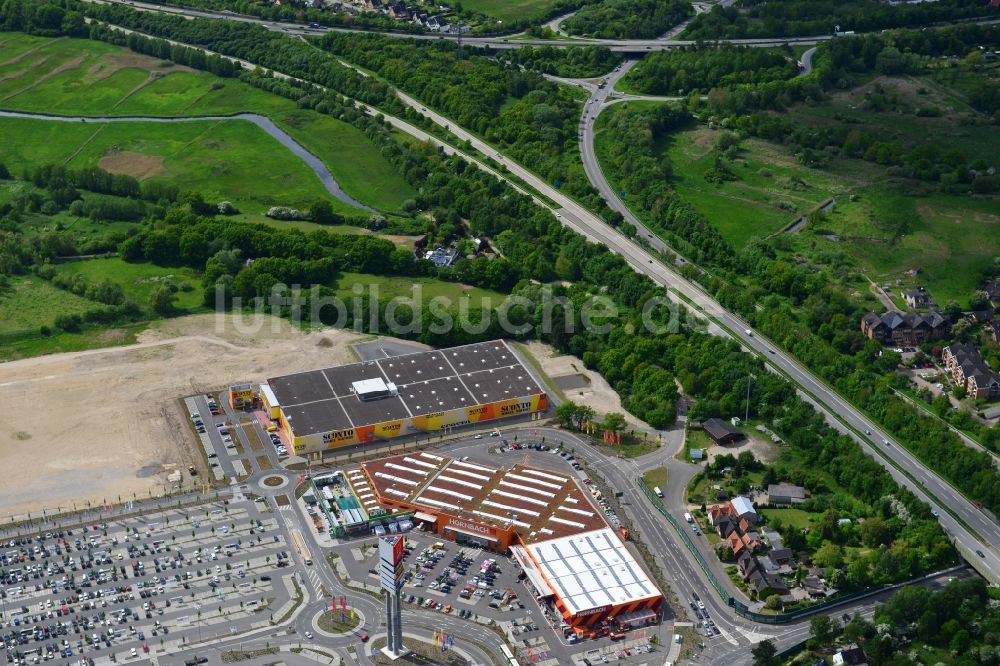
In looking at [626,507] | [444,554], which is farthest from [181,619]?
[626,507]

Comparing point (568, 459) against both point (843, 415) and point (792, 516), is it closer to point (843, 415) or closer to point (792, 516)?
point (792, 516)

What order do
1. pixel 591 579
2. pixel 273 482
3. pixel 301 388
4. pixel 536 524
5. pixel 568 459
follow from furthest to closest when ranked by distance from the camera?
pixel 301 388 → pixel 568 459 → pixel 273 482 → pixel 536 524 → pixel 591 579

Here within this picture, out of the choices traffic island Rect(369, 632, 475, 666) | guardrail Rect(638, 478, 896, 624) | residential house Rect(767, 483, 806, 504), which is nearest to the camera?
traffic island Rect(369, 632, 475, 666)

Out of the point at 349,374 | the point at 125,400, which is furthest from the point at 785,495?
the point at 125,400

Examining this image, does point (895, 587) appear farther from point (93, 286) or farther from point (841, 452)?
point (93, 286)

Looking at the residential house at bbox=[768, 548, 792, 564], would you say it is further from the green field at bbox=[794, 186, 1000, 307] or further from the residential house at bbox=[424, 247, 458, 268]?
the residential house at bbox=[424, 247, 458, 268]

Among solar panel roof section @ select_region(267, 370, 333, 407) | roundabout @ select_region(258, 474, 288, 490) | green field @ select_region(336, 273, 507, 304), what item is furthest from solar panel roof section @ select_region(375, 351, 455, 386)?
roundabout @ select_region(258, 474, 288, 490)
